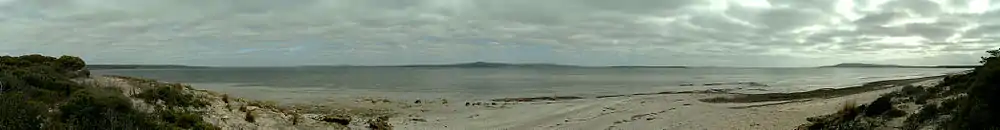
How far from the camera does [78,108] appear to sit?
11.5 m

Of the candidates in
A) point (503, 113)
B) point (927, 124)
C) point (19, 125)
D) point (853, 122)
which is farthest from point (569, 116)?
point (19, 125)

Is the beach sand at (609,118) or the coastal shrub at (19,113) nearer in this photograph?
the coastal shrub at (19,113)

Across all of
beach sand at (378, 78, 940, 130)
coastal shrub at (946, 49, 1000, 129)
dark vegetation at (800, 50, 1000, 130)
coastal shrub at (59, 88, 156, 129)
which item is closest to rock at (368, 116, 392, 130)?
beach sand at (378, 78, 940, 130)

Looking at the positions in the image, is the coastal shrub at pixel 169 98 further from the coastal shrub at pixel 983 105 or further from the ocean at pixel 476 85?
the ocean at pixel 476 85

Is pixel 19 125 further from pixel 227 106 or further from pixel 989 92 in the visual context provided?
pixel 989 92

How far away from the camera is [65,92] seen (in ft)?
48.6

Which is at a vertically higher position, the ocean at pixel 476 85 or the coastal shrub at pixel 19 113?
the coastal shrub at pixel 19 113

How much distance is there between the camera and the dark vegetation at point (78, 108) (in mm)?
10070

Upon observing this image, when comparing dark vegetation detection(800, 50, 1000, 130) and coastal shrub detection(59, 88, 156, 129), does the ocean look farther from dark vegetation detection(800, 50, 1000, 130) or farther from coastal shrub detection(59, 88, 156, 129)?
dark vegetation detection(800, 50, 1000, 130)

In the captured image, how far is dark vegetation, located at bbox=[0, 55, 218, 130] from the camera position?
33.0ft

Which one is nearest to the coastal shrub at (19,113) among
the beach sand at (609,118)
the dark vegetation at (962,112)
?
the beach sand at (609,118)

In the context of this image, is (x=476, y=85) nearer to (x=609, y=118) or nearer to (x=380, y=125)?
(x=609, y=118)

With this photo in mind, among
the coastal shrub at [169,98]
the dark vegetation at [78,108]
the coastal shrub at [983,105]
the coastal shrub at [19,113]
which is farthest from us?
the coastal shrub at [169,98]

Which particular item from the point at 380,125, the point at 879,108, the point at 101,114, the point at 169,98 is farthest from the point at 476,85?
the point at 101,114
